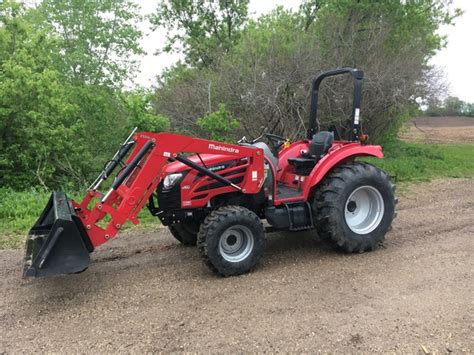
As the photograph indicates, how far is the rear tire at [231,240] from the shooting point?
14.5 feet

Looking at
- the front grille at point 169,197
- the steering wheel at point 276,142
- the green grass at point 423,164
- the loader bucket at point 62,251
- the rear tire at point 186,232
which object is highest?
the steering wheel at point 276,142

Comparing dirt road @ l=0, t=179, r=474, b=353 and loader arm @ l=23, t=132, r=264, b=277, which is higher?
loader arm @ l=23, t=132, r=264, b=277

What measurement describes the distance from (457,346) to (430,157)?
495 inches

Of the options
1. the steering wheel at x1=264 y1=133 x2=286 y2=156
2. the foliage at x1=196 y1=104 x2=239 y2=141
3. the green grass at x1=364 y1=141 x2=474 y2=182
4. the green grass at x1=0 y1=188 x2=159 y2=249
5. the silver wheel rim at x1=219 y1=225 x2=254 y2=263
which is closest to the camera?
the silver wheel rim at x1=219 y1=225 x2=254 y2=263

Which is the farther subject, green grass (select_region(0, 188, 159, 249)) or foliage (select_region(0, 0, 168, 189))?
foliage (select_region(0, 0, 168, 189))

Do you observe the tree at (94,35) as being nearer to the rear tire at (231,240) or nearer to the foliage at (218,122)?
the foliage at (218,122)

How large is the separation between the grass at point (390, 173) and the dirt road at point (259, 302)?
112 cm

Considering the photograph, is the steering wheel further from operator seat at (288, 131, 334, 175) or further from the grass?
the grass

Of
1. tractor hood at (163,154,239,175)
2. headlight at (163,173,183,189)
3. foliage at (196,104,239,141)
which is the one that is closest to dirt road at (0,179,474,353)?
headlight at (163,173,183,189)

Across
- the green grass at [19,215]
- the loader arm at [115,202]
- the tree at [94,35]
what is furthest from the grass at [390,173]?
the tree at [94,35]

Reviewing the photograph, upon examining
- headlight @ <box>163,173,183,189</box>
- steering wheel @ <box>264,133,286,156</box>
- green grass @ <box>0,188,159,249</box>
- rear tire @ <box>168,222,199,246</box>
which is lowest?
green grass @ <box>0,188,159,249</box>

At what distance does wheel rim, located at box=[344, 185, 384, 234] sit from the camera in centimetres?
537

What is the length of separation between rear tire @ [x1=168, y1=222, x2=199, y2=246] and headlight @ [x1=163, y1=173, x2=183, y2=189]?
0.89 meters

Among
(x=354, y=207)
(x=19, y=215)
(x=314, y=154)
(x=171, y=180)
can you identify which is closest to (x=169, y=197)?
(x=171, y=180)
